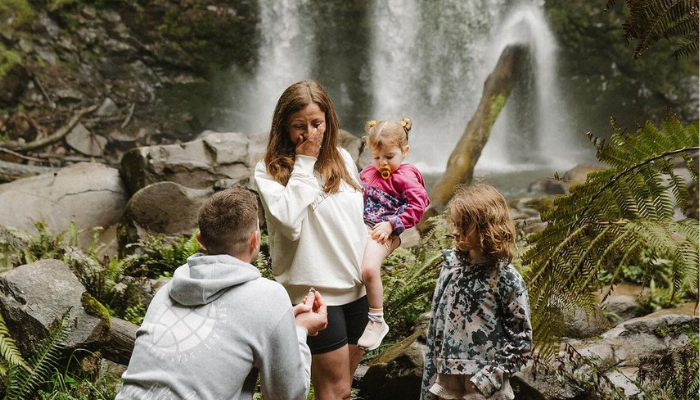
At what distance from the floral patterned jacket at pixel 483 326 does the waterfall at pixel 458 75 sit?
12.1 metres

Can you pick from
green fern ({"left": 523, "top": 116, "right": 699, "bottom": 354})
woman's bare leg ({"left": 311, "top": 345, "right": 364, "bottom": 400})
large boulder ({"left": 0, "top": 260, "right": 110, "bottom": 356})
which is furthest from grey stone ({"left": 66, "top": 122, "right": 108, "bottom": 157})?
green fern ({"left": 523, "top": 116, "right": 699, "bottom": 354})

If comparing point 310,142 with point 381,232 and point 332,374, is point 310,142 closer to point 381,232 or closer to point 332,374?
point 381,232

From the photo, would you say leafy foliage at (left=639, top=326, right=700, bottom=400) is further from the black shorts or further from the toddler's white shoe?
the black shorts

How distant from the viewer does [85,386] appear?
3525 mm

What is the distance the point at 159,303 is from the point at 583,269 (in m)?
1.51

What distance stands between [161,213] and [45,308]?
3.05 metres

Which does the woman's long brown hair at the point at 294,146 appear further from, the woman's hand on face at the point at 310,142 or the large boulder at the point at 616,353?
the large boulder at the point at 616,353

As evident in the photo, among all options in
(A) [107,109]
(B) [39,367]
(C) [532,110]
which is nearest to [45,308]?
(B) [39,367]

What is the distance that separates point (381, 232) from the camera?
2.74 m

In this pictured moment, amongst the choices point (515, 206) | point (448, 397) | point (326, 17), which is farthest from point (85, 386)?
point (326, 17)

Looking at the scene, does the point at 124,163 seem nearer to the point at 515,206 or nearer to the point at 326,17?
the point at 515,206

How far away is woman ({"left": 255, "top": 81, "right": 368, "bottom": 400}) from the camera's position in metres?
2.43

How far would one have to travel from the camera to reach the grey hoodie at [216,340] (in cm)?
184

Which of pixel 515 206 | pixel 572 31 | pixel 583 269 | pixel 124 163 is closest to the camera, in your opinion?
pixel 583 269
